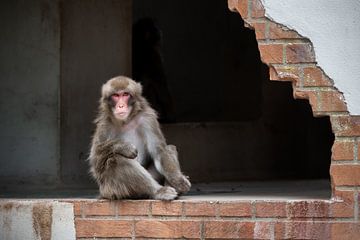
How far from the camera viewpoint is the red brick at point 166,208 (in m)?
7.06

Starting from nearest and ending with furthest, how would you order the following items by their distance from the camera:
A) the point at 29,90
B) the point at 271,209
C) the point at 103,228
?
the point at 271,209
the point at 103,228
the point at 29,90

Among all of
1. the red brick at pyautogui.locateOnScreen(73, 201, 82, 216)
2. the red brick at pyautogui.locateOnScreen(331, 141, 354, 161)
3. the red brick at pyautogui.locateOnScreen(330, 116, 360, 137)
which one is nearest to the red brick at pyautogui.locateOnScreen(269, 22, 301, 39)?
the red brick at pyautogui.locateOnScreen(330, 116, 360, 137)

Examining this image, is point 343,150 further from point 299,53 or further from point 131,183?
point 131,183

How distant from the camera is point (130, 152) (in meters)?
7.15

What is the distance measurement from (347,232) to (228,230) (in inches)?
32.9

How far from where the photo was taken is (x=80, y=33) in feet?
30.3

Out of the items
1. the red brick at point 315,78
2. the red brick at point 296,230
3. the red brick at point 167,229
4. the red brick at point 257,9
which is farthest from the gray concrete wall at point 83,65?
the red brick at point 315,78

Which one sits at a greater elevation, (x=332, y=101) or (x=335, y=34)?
(x=335, y=34)

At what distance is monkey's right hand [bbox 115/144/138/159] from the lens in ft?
23.5

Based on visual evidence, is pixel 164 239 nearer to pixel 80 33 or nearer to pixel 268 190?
pixel 268 190

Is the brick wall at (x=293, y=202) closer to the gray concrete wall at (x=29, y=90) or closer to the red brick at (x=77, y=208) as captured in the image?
the red brick at (x=77, y=208)

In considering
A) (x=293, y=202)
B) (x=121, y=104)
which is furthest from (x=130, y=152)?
(x=293, y=202)

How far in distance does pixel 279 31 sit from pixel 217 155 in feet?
11.2

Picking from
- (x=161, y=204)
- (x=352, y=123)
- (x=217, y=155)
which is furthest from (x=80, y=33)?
(x=352, y=123)
